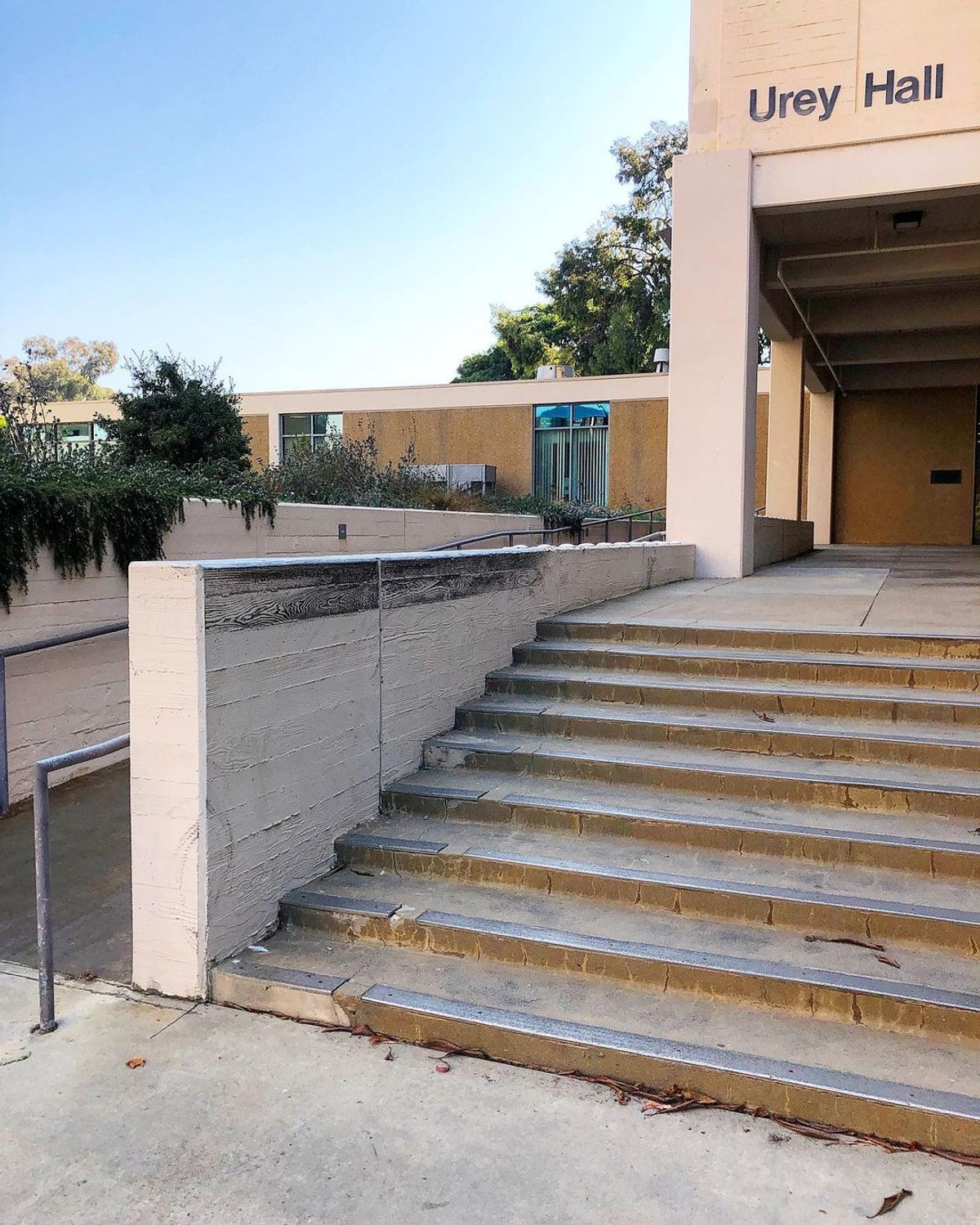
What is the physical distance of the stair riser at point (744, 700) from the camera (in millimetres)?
4531

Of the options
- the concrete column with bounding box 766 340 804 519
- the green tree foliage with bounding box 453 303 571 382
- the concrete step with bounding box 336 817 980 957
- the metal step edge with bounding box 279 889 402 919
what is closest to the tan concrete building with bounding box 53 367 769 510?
the concrete column with bounding box 766 340 804 519

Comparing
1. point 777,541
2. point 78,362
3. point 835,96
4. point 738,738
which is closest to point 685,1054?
point 738,738

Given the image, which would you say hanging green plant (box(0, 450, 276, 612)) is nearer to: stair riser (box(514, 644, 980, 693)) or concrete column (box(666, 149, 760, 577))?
stair riser (box(514, 644, 980, 693))

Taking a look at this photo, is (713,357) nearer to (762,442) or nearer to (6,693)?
(6,693)

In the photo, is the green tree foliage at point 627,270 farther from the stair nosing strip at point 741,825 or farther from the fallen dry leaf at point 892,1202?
the fallen dry leaf at point 892,1202

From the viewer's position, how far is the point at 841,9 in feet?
31.9

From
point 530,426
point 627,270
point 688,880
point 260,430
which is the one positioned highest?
point 627,270

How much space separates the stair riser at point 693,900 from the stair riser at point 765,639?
2.35 meters

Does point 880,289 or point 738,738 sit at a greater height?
point 880,289

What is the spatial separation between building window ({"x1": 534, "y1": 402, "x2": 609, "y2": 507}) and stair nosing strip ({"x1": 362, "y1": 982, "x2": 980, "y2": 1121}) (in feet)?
76.7

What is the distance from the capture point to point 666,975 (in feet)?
10.3

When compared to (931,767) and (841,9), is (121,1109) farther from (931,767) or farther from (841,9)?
(841,9)

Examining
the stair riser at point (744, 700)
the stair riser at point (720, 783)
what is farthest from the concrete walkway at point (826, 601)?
the stair riser at point (720, 783)

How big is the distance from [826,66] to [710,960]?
9.93m
